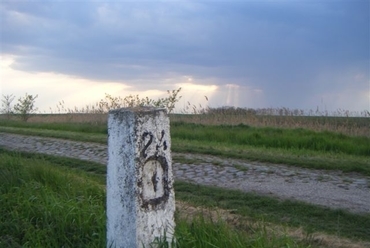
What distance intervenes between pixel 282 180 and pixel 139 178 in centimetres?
603

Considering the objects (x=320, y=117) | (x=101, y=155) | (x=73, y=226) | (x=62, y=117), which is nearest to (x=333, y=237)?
(x=73, y=226)

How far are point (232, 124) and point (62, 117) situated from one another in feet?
44.4

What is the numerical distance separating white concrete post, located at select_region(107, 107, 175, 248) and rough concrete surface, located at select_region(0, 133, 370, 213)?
4008mm

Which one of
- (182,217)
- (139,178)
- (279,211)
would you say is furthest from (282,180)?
(139,178)

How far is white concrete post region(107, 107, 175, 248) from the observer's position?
4.25m

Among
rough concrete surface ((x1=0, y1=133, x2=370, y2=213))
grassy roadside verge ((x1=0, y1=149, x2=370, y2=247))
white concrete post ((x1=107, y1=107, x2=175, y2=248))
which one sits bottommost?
grassy roadside verge ((x1=0, y1=149, x2=370, y2=247))

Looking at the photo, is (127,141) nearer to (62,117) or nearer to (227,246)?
(227,246)

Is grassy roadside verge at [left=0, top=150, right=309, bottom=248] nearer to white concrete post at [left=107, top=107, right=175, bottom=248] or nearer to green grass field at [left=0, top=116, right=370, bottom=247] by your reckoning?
green grass field at [left=0, top=116, right=370, bottom=247]

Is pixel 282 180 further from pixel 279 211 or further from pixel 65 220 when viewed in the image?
pixel 65 220

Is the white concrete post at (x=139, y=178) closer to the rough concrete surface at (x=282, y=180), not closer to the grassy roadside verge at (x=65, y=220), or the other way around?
the grassy roadside verge at (x=65, y=220)

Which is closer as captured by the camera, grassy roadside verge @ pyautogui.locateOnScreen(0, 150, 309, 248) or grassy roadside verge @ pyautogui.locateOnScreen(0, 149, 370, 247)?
grassy roadside verge @ pyautogui.locateOnScreen(0, 150, 309, 248)

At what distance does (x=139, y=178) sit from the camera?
425 centimetres

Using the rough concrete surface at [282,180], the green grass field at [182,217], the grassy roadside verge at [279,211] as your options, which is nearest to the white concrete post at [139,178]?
the green grass field at [182,217]

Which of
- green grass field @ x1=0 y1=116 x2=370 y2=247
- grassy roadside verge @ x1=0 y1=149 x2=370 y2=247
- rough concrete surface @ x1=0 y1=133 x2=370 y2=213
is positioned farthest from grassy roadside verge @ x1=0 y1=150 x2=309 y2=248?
rough concrete surface @ x1=0 y1=133 x2=370 y2=213
